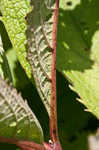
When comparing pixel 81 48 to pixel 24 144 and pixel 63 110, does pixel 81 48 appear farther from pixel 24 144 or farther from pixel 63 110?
pixel 24 144

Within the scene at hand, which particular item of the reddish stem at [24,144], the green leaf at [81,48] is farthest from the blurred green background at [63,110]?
the reddish stem at [24,144]

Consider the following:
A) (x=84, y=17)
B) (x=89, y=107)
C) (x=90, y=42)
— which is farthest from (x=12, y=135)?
(x=84, y=17)

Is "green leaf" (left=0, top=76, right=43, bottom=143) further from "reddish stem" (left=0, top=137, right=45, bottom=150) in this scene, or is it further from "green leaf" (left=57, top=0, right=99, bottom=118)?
"green leaf" (left=57, top=0, right=99, bottom=118)

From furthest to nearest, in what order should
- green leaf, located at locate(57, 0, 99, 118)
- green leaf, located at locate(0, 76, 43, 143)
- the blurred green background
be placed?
the blurred green background → green leaf, located at locate(57, 0, 99, 118) → green leaf, located at locate(0, 76, 43, 143)

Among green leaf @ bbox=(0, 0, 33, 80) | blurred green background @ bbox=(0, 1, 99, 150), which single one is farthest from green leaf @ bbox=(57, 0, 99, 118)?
green leaf @ bbox=(0, 0, 33, 80)

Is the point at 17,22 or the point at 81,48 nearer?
the point at 17,22

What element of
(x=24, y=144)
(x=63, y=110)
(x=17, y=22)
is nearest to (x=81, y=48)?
(x=63, y=110)

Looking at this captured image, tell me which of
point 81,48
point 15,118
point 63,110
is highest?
point 15,118
